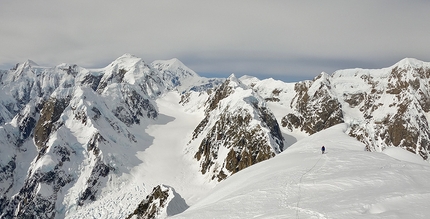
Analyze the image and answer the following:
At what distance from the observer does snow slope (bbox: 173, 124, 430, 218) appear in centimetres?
1145

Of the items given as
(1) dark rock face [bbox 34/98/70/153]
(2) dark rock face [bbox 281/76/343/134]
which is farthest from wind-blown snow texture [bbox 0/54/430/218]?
(2) dark rock face [bbox 281/76/343/134]

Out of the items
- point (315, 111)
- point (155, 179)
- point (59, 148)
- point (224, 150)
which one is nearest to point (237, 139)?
point (224, 150)

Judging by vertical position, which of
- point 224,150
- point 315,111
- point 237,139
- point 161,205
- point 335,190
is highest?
point 335,190

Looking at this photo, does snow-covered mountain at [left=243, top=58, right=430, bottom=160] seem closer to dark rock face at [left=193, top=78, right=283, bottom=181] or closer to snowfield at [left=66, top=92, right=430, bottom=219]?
dark rock face at [left=193, top=78, right=283, bottom=181]

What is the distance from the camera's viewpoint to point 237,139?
76562mm

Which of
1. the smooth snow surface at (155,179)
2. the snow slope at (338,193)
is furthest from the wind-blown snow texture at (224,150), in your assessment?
the smooth snow surface at (155,179)

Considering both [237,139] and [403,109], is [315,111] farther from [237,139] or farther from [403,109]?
[237,139]

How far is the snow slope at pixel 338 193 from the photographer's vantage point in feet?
37.6

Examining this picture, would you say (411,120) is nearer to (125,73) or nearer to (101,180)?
(101,180)

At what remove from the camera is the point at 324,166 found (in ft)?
66.2

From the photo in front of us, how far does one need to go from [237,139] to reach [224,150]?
548cm

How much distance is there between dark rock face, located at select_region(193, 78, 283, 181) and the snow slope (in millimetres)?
48656

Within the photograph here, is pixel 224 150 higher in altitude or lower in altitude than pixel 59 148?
higher

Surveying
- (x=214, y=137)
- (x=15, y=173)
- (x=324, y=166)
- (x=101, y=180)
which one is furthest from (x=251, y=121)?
(x=15, y=173)
